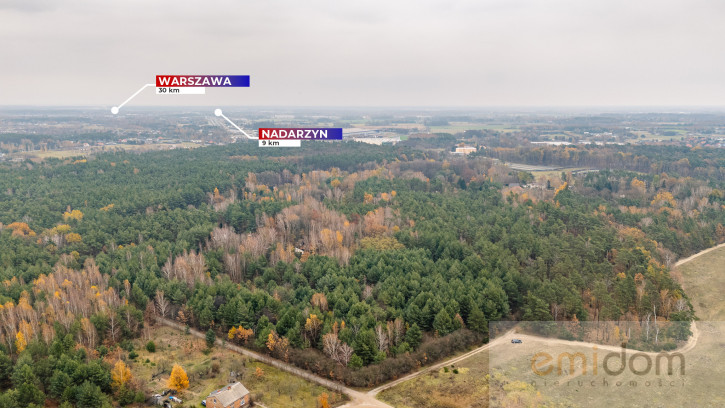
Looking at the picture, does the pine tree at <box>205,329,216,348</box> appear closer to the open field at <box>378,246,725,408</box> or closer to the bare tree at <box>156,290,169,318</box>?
the bare tree at <box>156,290,169,318</box>

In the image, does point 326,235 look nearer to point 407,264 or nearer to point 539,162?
point 407,264

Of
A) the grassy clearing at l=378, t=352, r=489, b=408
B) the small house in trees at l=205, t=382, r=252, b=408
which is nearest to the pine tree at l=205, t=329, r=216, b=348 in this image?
the small house in trees at l=205, t=382, r=252, b=408

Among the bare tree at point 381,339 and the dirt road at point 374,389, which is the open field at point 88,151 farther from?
the bare tree at point 381,339

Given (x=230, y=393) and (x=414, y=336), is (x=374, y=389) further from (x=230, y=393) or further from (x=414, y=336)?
(x=230, y=393)

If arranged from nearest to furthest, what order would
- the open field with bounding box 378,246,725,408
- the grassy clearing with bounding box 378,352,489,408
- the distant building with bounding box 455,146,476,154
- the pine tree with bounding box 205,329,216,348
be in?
1. the open field with bounding box 378,246,725,408
2. the grassy clearing with bounding box 378,352,489,408
3. the pine tree with bounding box 205,329,216,348
4. the distant building with bounding box 455,146,476,154

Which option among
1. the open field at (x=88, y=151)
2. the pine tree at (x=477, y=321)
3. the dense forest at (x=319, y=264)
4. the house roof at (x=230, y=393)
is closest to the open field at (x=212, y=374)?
the house roof at (x=230, y=393)

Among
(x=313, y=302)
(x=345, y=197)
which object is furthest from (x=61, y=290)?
(x=345, y=197)

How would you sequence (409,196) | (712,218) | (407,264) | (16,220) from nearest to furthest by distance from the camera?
(407,264) < (16,220) < (712,218) < (409,196)
